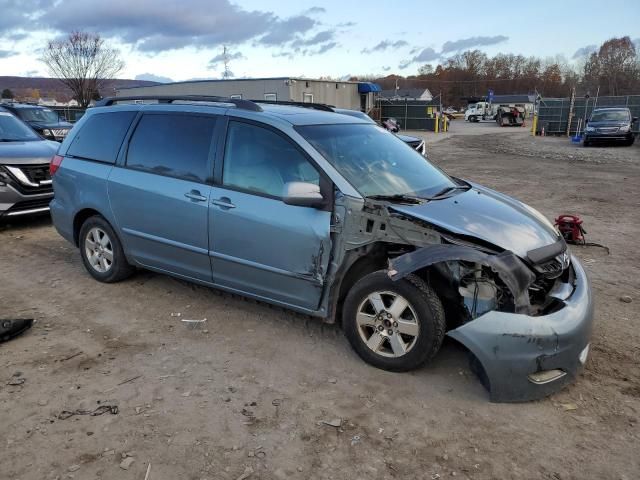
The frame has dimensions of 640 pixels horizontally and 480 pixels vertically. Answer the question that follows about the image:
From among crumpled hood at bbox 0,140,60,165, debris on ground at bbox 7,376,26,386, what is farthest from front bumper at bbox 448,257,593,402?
crumpled hood at bbox 0,140,60,165

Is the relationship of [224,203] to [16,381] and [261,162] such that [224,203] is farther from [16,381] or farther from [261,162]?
[16,381]

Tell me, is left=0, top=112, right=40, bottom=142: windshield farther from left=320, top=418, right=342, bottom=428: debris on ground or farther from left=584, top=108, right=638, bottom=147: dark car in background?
left=584, top=108, right=638, bottom=147: dark car in background

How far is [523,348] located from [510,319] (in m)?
0.18

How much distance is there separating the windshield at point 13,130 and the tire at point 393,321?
7264mm

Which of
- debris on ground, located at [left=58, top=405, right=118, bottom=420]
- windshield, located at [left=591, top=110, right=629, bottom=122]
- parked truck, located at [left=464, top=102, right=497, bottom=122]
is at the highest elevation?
windshield, located at [left=591, top=110, right=629, bottom=122]

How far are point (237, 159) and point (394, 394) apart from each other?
2.15 meters

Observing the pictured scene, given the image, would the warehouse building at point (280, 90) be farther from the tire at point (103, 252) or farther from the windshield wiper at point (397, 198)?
the windshield wiper at point (397, 198)

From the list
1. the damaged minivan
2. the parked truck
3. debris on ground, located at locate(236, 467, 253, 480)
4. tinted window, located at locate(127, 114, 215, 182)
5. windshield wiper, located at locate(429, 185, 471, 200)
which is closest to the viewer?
debris on ground, located at locate(236, 467, 253, 480)

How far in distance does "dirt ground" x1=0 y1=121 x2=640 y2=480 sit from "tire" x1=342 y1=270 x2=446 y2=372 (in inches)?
6.1

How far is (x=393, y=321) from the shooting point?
338 centimetres

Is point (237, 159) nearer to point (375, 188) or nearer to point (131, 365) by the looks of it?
point (375, 188)

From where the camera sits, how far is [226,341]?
3.99 metres

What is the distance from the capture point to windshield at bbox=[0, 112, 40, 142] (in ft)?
27.1

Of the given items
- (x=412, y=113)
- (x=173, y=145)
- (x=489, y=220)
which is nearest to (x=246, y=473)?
(x=489, y=220)
